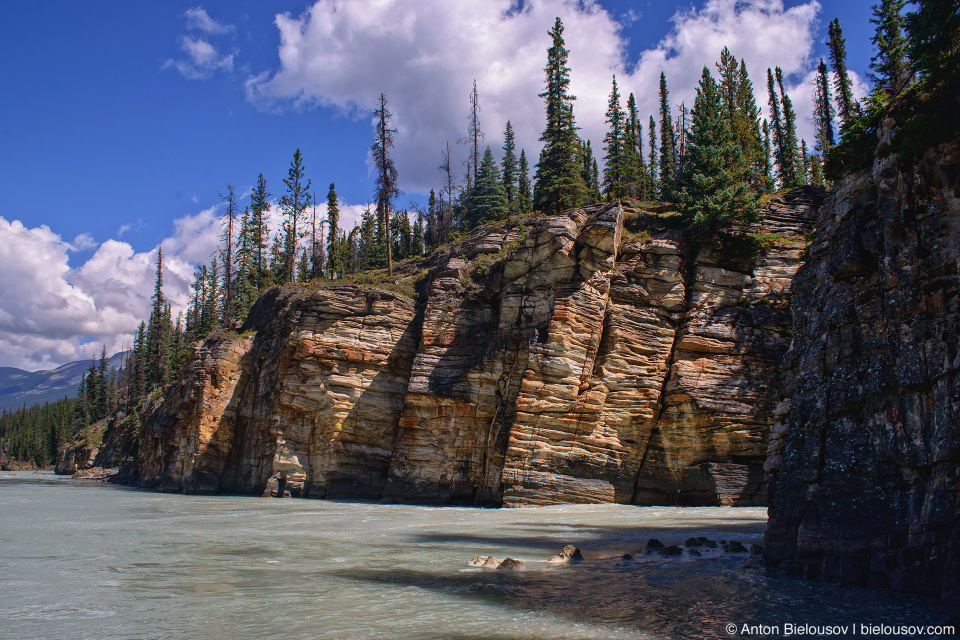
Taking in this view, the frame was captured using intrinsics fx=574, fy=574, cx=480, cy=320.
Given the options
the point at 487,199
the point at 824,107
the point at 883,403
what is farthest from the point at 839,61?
the point at 883,403

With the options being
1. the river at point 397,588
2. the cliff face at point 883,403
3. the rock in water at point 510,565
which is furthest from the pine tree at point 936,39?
the rock in water at point 510,565

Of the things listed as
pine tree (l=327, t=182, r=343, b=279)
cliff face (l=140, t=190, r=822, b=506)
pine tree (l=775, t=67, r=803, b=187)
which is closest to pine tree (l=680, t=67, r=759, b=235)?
cliff face (l=140, t=190, r=822, b=506)

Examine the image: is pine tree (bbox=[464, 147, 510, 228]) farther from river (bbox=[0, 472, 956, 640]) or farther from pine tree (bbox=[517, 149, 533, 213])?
river (bbox=[0, 472, 956, 640])

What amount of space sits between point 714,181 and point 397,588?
88.8ft

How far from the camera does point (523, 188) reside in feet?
204

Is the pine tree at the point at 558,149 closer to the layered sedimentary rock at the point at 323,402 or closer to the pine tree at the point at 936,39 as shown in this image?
the layered sedimentary rock at the point at 323,402

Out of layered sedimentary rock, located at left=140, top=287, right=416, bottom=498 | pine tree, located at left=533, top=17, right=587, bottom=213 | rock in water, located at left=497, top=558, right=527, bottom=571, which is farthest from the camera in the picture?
pine tree, located at left=533, top=17, right=587, bottom=213

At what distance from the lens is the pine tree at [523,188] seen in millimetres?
56106

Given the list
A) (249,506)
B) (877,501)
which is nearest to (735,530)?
(877,501)

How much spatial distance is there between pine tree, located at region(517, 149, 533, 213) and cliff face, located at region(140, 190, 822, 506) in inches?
844

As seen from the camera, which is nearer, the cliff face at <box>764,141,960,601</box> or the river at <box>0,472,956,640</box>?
the river at <box>0,472,956,640</box>

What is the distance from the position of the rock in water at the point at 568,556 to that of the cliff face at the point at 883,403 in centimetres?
385

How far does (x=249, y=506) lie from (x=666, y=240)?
23625 mm

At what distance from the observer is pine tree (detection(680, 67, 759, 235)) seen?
28.3 meters
